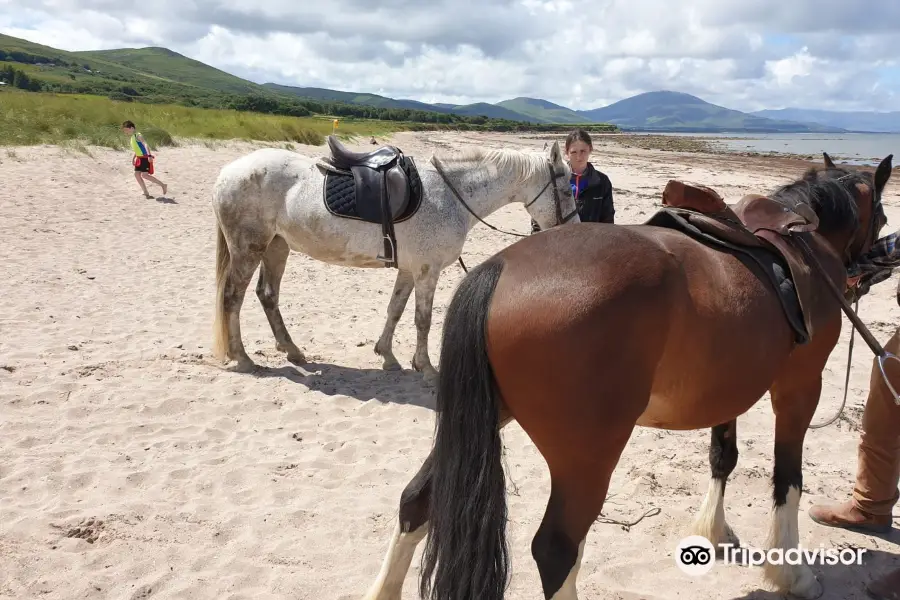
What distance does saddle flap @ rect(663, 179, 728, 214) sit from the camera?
99.3 inches

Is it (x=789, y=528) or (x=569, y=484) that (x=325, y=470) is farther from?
(x=789, y=528)

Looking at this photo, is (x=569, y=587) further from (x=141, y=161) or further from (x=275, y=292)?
(x=141, y=161)

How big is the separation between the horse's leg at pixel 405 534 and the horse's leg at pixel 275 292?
131 inches

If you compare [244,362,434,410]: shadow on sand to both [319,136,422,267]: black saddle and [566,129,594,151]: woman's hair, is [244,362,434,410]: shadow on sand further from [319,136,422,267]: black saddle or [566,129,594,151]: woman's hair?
[566,129,594,151]: woman's hair

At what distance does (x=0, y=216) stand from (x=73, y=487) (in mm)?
8855

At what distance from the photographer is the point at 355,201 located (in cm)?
486

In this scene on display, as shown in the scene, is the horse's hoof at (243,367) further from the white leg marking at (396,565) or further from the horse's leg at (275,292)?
the white leg marking at (396,565)

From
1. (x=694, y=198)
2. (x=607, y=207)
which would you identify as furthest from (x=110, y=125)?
(x=694, y=198)

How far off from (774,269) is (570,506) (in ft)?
4.25

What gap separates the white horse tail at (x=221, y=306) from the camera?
5.34 m

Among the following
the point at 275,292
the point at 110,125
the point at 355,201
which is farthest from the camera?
the point at 110,125

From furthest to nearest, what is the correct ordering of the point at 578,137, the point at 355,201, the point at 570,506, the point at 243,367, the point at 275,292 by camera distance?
the point at 275,292 → the point at 243,367 → the point at 355,201 → the point at 578,137 → the point at 570,506

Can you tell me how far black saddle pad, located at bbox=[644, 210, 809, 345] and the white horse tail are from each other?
4.32 meters

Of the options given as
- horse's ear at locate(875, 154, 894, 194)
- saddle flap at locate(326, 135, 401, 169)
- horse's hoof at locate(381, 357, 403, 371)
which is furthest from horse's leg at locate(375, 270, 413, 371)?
horse's ear at locate(875, 154, 894, 194)
